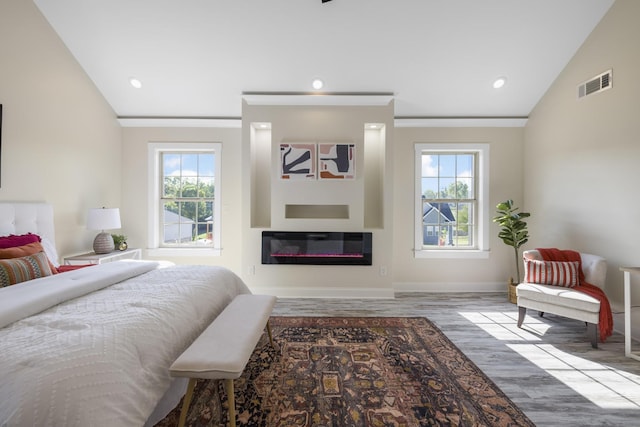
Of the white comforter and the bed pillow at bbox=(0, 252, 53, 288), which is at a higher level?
the bed pillow at bbox=(0, 252, 53, 288)

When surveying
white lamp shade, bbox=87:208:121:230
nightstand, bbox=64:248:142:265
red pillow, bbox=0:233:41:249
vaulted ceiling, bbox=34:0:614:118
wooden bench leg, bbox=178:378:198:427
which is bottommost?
wooden bench leg, bbox=178:378:198:427

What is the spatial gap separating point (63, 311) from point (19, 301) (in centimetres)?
18

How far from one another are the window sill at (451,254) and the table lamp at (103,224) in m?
4.14

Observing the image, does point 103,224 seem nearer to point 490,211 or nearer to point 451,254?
point 451,254

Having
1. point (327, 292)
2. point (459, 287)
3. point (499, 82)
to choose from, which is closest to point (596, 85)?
point (499, 82)

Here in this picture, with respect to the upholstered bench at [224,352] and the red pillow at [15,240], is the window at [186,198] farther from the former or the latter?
the upholstered bench at [224,352]

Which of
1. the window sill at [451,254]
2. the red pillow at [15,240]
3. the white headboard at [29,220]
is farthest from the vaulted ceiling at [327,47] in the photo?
the red pillow at [15,240]

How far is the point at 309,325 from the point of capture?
9.44 feet

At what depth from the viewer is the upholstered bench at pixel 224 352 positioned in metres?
1.32

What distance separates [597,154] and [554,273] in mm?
1434

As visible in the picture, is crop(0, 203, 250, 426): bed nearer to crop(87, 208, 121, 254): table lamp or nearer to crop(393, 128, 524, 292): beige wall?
crop(87, 208, 121, 254): table lamp

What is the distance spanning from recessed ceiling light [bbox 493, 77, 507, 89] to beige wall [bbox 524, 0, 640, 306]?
670mm

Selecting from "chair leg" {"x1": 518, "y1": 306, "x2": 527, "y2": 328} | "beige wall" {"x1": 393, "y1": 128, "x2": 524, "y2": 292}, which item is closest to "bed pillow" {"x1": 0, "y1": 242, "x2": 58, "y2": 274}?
"beige wall" {"x1": 393, "y1": 128, "x2": 524, "y2": 292}

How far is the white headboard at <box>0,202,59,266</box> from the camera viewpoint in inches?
101
